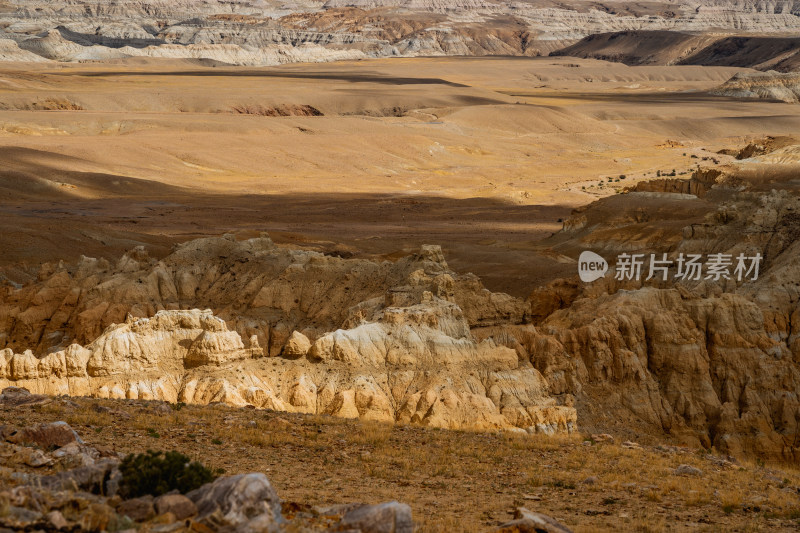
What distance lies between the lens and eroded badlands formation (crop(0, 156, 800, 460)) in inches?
760

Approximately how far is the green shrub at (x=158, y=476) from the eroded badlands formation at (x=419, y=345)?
9185mm

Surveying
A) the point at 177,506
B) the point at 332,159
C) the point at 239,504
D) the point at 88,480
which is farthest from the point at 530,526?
the point at 332,159

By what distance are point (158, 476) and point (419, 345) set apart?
436 inches

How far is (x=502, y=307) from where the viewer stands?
25469 mm

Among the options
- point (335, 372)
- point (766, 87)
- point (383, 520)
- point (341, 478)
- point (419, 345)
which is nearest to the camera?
point (383, 520)

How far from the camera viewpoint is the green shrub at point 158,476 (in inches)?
Result: 353

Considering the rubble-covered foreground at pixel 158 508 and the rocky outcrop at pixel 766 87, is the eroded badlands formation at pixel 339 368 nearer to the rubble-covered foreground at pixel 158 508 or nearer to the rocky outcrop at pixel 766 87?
the rubble-covered foreground at pixel 158 508

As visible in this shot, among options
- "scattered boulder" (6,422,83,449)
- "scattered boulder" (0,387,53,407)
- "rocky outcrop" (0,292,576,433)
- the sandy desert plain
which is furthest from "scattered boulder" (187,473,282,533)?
"rocky outcrop" (0,292,576,433)

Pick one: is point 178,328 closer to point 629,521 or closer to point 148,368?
point 148,368

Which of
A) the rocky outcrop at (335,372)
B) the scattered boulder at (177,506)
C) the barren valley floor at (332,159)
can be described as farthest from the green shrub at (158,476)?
the barren valley floor at (332,159)

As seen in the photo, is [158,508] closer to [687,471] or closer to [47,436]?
[47,436]

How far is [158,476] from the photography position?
9117mm

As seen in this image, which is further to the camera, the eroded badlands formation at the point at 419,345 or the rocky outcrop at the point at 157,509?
the eroded badlands formation at the point at 419,345

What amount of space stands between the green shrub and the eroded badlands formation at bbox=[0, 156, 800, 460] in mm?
9185
